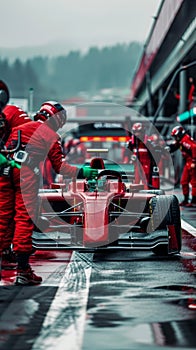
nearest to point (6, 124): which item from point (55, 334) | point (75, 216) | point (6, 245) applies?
point (6, 245)

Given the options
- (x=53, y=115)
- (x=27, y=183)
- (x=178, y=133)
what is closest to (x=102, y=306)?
(x=27, y=183)

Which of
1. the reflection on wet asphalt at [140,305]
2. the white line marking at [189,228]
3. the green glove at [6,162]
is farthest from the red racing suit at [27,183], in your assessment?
Result: the white line marking at [189,228]

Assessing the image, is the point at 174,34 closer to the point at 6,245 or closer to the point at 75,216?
the point at 75,216

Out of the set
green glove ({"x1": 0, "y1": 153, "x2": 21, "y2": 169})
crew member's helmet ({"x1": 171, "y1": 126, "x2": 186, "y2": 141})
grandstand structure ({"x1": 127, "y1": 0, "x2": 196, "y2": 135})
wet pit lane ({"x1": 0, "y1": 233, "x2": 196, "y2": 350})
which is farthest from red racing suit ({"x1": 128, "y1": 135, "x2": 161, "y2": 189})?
green glove ({"x1": 0, "y1": 153, "x2": 21, "y2": 169})

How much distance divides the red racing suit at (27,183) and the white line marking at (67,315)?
601 mm

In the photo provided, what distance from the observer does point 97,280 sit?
9.23 meters

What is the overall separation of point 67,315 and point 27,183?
2.17 m

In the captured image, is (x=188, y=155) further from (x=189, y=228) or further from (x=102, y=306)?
(x=102, y=306)

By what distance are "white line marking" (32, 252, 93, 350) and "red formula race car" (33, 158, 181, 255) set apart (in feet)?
2.80

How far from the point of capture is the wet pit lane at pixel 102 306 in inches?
249

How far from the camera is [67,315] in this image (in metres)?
7.25

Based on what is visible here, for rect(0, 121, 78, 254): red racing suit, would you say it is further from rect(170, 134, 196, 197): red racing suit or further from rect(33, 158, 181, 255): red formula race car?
rect(170, 134, 196, 197): red racing suit

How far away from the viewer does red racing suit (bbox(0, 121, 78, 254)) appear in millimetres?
9008

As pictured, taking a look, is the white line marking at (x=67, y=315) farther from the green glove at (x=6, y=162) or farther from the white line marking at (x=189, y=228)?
the white line marking at (x=189, y=228)
